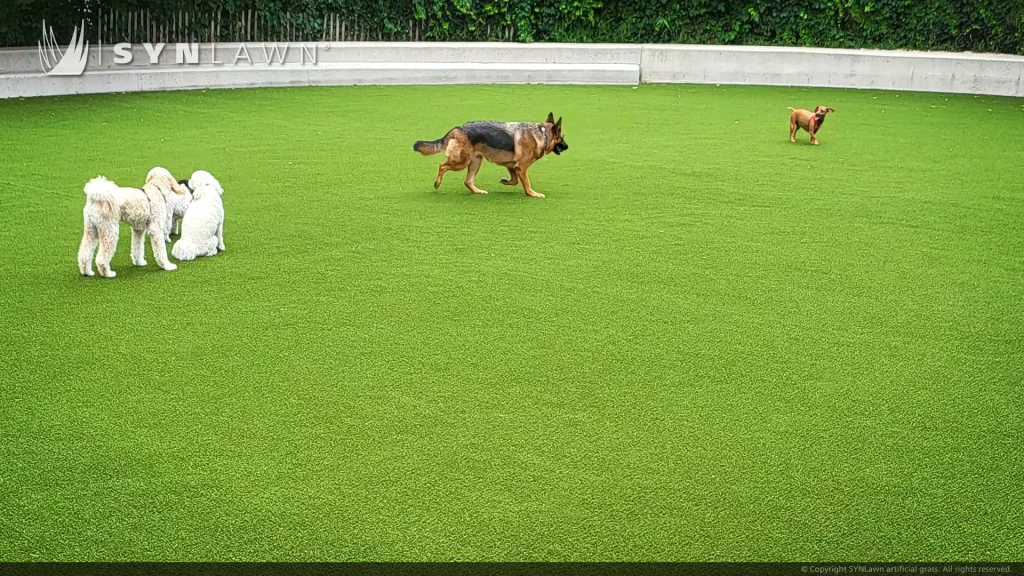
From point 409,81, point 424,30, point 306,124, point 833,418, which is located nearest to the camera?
point 833,418

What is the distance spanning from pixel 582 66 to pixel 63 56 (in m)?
7.97

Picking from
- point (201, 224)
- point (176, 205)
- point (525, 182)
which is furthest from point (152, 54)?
point (201, 224)

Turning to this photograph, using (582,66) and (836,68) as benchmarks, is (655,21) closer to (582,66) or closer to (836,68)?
(582,66)

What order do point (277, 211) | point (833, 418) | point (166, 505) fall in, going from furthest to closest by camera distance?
point (277, 211), point (833, 418), point (166, 505)

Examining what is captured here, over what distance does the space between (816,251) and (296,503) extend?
476 centimetres

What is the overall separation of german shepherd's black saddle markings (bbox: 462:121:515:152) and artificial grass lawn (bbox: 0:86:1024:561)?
512 mm

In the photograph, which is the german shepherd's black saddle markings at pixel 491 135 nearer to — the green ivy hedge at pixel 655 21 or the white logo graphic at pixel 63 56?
the white logo graphic at pixel 63 56

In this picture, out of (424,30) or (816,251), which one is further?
(424,30)

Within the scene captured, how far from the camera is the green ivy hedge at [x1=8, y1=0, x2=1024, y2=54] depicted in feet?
58.0

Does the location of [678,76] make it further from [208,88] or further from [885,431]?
[885,431]

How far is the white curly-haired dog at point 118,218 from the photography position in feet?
20.0

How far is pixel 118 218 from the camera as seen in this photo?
6227mm

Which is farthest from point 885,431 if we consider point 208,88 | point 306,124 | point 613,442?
point 208,88

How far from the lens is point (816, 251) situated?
24.4 feet
